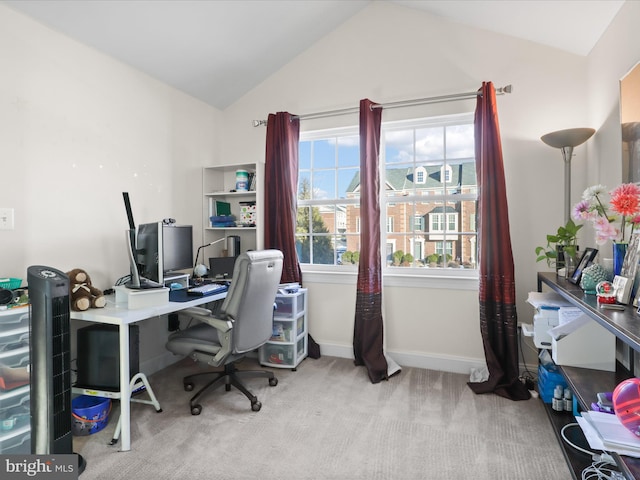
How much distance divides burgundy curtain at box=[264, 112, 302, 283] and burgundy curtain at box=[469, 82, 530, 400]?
1588 mm

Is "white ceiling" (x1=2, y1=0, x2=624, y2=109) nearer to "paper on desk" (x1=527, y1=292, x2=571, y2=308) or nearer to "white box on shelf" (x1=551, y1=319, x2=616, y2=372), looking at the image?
"paper on desk" (x1=527, y1=292, x2=571, y2=308)

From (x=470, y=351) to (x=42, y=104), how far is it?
142 inches

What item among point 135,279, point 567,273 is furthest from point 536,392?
point 135,279

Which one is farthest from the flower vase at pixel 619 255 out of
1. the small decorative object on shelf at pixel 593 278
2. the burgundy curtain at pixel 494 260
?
the burgundy curtain at pixel 494 260

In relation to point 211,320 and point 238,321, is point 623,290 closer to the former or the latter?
point 238,321

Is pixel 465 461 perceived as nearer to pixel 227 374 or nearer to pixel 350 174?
pixel 227 374

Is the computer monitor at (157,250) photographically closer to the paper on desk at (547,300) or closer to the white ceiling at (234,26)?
the white ceiling at (234,26)

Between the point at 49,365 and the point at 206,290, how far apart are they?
1.03 metres

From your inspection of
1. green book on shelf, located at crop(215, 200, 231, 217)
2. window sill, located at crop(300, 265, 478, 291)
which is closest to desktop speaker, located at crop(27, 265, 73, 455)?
green book on shelf, located at crop(215, 200, 231, 217)

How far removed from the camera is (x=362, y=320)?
3.08m

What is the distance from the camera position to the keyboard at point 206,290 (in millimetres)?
2552

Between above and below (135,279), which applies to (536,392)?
below

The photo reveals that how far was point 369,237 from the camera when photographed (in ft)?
9.97

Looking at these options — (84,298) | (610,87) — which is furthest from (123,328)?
(610,87)
